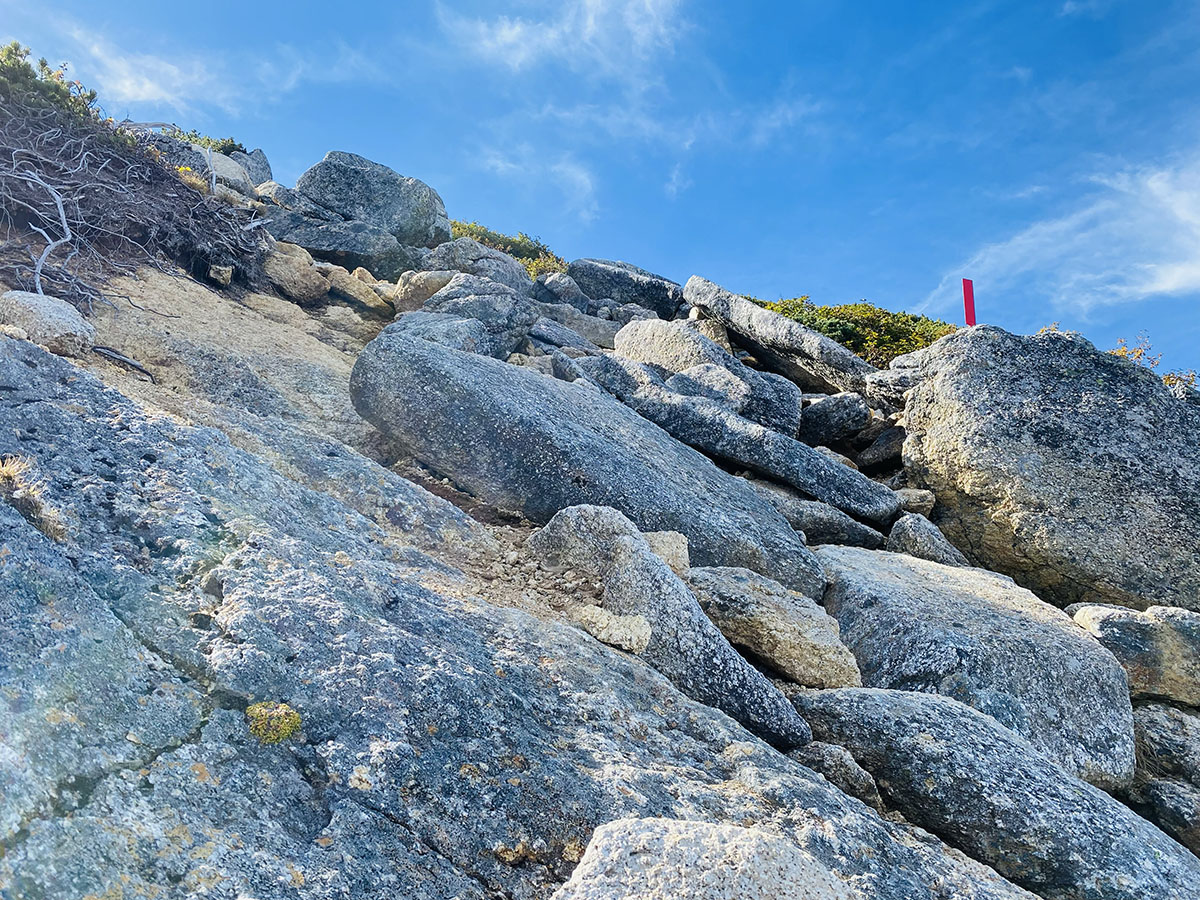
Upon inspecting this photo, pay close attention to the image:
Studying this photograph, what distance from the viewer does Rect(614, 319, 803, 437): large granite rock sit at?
16250 millimetres

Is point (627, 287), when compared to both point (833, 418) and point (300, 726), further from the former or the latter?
point (300, 726)

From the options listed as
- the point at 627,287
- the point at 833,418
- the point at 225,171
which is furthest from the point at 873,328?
the point at 225,171

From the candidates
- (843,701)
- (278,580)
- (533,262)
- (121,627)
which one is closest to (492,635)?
(278,580)

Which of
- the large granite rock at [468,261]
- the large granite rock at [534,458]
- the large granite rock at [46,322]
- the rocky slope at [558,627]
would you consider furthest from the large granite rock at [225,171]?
the large granite rock at [534,458]

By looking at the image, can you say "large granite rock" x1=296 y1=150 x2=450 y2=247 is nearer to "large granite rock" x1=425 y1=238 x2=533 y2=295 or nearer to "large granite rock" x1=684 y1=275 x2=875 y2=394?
"large granite rock" x1=425 y1=238 x2=533 y2=295

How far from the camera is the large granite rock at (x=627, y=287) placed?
3206 cm

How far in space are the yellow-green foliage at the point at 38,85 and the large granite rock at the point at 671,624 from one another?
15.6 metres

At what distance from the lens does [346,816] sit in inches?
160

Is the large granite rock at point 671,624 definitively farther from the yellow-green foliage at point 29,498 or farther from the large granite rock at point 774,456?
the large granite rock at point 774,456

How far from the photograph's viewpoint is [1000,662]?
8.99m

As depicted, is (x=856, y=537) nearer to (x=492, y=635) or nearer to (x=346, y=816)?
(x=492, y=635)

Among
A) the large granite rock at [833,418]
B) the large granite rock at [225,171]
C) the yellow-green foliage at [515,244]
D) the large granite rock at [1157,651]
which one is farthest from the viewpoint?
the yellow-green foliage at [515,244]

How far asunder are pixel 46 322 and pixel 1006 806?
36.0 ft

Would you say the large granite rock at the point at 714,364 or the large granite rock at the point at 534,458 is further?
the large granite rock at the point at 714,364
